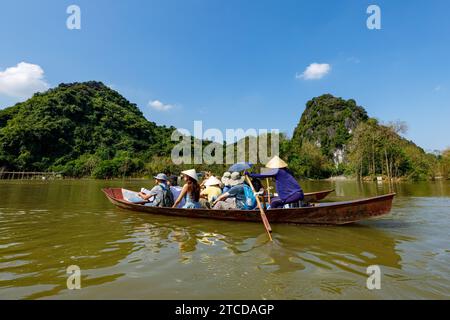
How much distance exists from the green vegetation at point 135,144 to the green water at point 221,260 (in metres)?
28.0

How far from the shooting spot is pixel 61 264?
3.31 meters

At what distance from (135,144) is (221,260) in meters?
58.7

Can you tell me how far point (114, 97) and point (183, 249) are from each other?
8539 centimetres

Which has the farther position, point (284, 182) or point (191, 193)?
point (191, 193)

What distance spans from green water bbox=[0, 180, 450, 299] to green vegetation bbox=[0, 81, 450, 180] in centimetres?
2796

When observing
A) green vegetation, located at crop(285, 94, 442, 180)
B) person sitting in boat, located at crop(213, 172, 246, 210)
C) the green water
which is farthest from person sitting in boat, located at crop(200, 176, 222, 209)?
green vegetation, located at crop(285, 94, 442, 180)

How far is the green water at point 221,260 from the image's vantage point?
2582mm

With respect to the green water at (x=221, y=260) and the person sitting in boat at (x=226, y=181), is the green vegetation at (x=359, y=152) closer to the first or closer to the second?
the person sitting in boat at (x=226, y=181)

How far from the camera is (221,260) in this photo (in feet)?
11.5

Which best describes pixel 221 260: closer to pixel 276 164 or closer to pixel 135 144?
pixel 276 164

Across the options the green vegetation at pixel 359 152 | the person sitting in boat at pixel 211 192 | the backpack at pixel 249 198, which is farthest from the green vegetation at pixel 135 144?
the backpack at pixel 249 198

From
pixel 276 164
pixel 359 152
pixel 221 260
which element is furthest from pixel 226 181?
pixel 359 152
